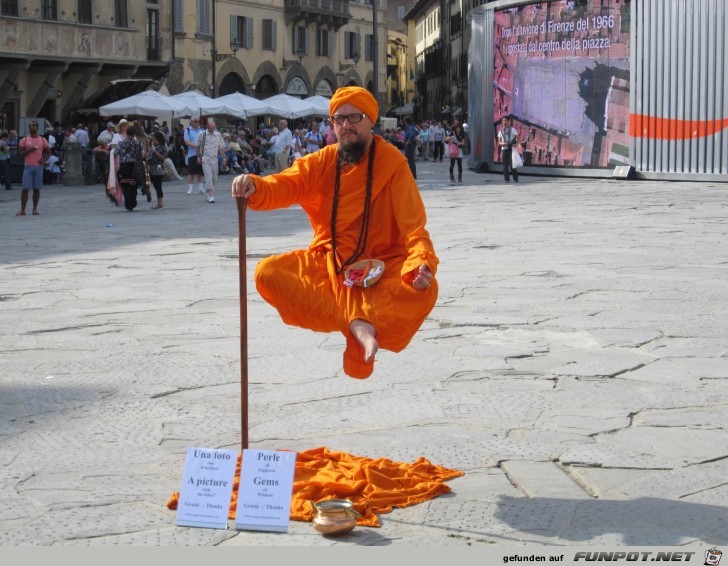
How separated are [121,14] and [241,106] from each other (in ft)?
19.1

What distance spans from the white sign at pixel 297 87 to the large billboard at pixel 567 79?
26065 mm

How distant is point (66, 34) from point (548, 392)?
31005 millimetres

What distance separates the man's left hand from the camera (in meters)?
4.59

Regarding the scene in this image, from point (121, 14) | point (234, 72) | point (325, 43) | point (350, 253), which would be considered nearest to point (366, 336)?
point (350, 253)

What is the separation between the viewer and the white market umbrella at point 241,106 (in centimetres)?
3353

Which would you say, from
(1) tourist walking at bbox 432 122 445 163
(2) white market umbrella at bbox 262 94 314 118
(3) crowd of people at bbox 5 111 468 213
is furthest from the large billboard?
(1) tourist walking at bbox 432 122 445 163

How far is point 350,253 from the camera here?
4.99m

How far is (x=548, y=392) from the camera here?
6.18m

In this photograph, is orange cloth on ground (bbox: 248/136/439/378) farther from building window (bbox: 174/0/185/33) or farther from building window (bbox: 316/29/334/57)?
building window (bbox: 316/29/334/57)

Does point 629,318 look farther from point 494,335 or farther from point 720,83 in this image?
point 720,83

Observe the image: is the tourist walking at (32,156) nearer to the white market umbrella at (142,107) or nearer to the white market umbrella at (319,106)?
the white market umbrella at (142,107)

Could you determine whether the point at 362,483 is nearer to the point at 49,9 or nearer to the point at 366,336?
the point at 366,336

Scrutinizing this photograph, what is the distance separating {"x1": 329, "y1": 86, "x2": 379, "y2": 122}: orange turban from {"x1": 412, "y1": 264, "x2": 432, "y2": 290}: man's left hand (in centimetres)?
73

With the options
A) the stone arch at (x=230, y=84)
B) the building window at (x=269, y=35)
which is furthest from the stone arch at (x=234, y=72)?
the building window at (x=269, y=35)
